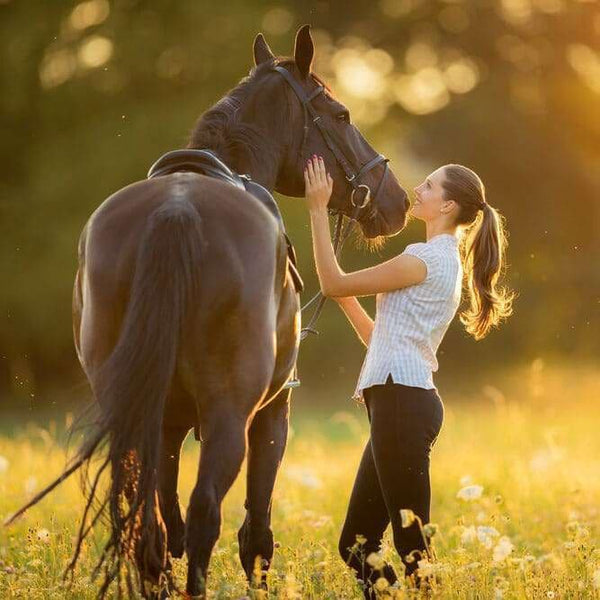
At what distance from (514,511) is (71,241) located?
12.2 m

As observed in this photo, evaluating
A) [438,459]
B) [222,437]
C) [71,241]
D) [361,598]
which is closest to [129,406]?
[222,437]

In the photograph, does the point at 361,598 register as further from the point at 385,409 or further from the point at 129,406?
the point at 129,406

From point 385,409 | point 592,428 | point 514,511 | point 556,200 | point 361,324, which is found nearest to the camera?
point 385,409

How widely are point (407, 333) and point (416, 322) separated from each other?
0.20 ft

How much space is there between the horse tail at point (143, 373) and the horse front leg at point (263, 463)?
116 centimetres

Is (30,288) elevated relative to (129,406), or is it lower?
elevated

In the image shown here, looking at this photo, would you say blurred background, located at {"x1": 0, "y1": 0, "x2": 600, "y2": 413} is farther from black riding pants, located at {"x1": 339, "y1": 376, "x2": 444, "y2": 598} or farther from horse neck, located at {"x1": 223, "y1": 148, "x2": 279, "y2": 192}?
black riding pants, located at {"x1": 339, "y1": 376, "x2": 444, "y2": 598}

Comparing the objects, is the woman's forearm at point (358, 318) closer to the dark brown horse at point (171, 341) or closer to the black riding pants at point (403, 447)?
the black riding pants at point (403, 447)

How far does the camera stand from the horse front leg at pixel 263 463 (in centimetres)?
479

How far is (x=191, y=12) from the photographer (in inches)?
789

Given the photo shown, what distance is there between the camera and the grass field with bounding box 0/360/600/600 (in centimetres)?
450

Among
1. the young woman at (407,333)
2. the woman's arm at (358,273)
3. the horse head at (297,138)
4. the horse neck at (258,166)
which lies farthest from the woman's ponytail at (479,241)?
the horse neck at (258,166)

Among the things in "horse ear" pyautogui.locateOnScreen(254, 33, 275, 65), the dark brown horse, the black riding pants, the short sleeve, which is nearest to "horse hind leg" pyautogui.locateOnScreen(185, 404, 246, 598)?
the dark brown horse

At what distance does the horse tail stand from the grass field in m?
0.47
